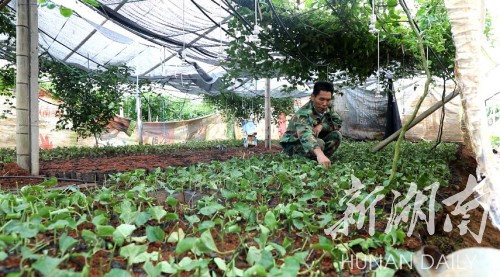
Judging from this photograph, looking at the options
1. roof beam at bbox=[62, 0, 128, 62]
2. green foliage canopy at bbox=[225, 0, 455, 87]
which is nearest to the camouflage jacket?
green foliage canopy at bbox=[225, 0, 455, 87]

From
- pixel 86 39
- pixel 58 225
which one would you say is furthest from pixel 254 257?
pixel 86 39

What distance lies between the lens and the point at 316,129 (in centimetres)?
366

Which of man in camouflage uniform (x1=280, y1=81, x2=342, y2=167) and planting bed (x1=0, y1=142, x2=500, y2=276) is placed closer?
planting bed (x1=0, y1=142, x2=500, y2=276)

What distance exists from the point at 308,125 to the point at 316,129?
20 centimetres

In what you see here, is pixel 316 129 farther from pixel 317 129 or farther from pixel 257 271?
pixel 257 271

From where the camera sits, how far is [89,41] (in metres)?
7.22

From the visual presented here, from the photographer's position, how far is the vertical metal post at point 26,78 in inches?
115

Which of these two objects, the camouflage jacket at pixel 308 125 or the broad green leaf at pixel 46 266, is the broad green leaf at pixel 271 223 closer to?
the broad green leaf at pixel 46 266

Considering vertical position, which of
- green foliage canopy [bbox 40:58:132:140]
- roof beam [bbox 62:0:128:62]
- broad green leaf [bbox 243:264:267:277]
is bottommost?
broad green leaf [bbox 243:264:267:277]

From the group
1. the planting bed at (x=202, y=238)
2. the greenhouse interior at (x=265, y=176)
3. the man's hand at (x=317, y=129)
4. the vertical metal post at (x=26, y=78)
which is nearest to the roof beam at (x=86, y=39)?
the greenhouse interior at (x=265, y=176)

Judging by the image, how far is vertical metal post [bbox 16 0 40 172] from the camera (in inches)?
115

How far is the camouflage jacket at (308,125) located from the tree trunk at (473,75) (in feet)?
5.93

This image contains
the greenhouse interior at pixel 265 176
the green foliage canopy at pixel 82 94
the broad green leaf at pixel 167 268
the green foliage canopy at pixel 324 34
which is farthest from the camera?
the green foliage canopy at pixel 82 94

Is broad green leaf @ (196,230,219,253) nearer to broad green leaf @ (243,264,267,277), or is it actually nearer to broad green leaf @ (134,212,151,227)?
broad green leaf @ (243,264,267,277)
